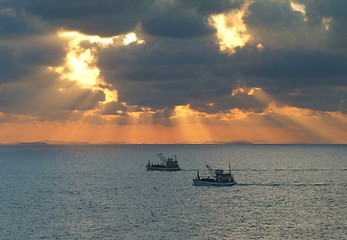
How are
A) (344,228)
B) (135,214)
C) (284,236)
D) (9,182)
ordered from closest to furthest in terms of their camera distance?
(284,236) → (344,228) → (135,214) → (9,182)

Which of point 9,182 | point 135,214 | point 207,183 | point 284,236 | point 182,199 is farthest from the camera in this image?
point 9,182

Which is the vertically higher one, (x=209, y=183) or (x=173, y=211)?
(x=209, y=183)

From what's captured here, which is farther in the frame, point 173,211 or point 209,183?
point 209,183

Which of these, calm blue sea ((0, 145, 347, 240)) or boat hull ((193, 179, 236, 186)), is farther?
boat hull ((193, 179, 236, 186))

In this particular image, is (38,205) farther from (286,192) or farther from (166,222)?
(286,192)

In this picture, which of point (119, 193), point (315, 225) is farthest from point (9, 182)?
point (315, 225)

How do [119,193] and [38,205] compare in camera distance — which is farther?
[119,193]

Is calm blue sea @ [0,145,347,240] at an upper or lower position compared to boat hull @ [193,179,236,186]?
lower

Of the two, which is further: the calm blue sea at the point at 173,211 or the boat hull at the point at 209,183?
the boat hull at the point at 209,183

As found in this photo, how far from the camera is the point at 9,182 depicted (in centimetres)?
19650

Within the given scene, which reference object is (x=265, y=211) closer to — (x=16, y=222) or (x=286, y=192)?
(x=286, y=192)

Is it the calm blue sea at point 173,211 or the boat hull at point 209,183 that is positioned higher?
the boat hull at point 209,183

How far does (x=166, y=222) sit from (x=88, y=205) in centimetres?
3238

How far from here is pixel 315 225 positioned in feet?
327
